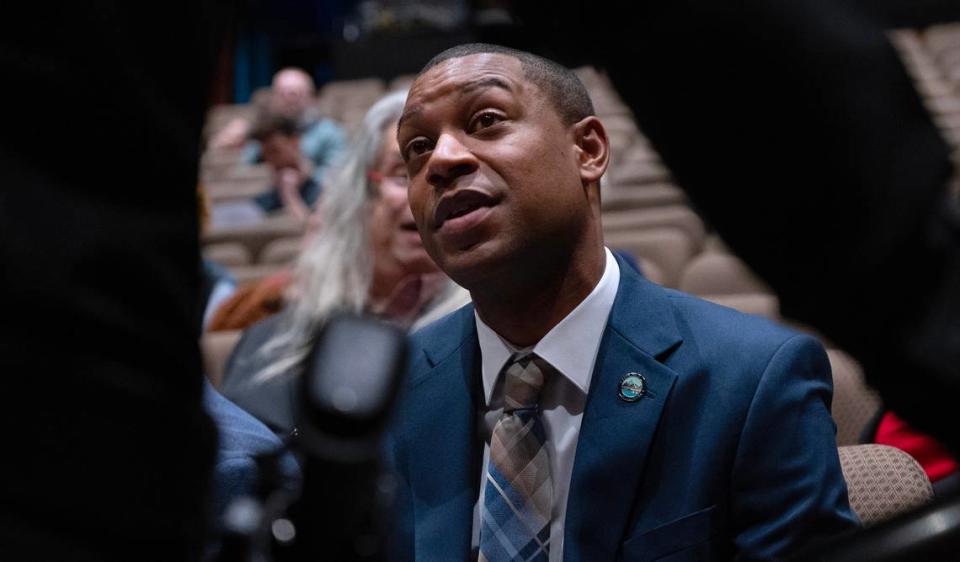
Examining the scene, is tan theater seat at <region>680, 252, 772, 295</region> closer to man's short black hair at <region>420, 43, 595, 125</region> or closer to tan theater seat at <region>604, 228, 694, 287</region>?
tan theater seat at <region>604, 228, 694, 287</region>

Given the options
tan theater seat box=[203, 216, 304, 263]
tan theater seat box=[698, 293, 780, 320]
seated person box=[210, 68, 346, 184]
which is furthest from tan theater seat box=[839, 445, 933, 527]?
seated person box=[210, 68, 346, 184]

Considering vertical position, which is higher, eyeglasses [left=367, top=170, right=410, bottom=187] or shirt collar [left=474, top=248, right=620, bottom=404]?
shirt collar [left=474, top=248, right=620, bottom=404]

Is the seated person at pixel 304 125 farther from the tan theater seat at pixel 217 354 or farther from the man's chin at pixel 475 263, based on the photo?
the man's chin at pixel 475 263

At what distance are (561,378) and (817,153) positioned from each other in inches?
37.1

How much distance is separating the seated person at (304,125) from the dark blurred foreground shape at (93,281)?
4.92m

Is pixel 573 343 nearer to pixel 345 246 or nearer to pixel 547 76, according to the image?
pixel 547 76

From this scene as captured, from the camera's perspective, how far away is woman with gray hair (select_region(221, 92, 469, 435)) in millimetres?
2303

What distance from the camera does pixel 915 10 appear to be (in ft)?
29.8

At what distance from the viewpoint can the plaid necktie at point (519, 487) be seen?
4.43 feet

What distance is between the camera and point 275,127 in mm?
5219

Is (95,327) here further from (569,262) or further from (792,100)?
(569,262)

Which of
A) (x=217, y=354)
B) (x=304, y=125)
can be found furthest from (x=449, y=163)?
(x=304, y=125)

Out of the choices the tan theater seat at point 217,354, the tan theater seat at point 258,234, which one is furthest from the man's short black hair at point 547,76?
the tan theater seat at point 258,234

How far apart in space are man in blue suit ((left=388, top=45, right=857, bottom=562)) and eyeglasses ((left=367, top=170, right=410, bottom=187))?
0.87 meters
